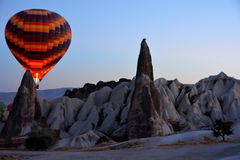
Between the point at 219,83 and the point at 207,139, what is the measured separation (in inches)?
1474

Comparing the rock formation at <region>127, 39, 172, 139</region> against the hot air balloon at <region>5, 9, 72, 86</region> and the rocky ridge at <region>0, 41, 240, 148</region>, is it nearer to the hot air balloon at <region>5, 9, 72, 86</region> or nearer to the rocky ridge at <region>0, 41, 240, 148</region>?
the rocky ridge at <region>0, 41, 240, 148</region>

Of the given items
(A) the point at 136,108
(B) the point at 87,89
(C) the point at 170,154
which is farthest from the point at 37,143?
(B) the point at 87,89

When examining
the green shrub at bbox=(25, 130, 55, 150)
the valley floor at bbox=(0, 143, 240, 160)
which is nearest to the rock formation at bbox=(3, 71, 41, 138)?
the green shrub at bbox=(25, 130, 55, 150)

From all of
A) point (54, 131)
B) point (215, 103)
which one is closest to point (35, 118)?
point (54, 131)

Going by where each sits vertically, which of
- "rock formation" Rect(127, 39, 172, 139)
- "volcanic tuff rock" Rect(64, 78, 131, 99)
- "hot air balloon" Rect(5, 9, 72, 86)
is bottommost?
"rock formation" Rect(127, 39, 172, 139)

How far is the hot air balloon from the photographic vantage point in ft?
168

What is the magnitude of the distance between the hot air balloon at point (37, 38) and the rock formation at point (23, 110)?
79.6 inches

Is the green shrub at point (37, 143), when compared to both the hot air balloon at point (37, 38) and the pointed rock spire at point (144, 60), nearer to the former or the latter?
the pointed rock spire at point (144, 60)

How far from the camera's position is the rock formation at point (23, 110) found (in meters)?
49.7

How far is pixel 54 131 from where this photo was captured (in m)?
54.5

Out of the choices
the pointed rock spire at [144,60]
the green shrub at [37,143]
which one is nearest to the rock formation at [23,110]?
the pointed rock spire at [144,60]

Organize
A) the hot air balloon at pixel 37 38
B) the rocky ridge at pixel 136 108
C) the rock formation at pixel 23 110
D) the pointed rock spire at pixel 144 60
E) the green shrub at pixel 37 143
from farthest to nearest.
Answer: the hot air balloon at pixel 37 38, the rock formation at pixel 23 110, the rocky ridge at pixel 136 108, the pointed rock spire at pixel 144 60, the green shrub at pixel 37 143

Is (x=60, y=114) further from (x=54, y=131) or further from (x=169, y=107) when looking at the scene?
(x=169, y=107)

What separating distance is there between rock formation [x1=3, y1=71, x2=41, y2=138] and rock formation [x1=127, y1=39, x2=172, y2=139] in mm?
12668
